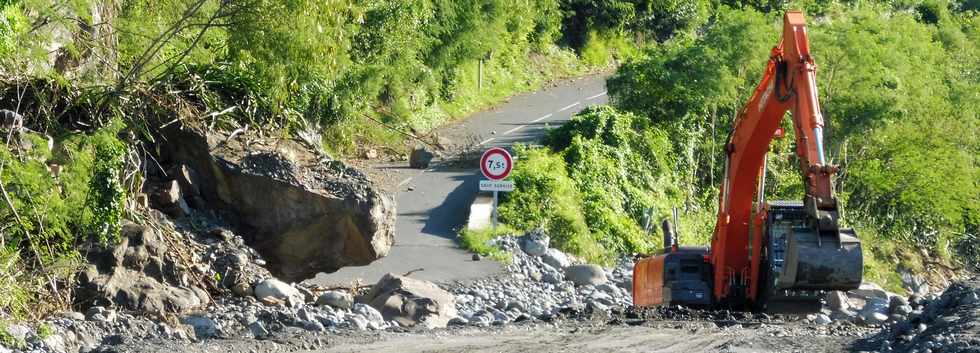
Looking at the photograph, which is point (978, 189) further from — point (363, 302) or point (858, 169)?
point (363, 302)

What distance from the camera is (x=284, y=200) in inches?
856

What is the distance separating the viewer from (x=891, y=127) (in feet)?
135

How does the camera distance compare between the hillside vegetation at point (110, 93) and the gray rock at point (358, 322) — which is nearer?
the hillside vegetation at point (110, 93)

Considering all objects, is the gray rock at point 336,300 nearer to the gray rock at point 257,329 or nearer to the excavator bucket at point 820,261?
the gray rock at point 257,329

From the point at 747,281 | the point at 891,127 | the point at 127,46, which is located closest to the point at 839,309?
the point at 747,281

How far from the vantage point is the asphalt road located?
24781mm

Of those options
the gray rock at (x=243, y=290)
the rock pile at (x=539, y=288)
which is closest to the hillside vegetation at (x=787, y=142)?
the rock pile at (x=539, y=288)

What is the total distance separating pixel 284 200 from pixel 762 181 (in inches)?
280

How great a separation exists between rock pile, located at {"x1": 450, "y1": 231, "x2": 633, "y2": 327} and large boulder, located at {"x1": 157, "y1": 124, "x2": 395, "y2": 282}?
201 centimetres

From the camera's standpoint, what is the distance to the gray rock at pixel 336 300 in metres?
20.8

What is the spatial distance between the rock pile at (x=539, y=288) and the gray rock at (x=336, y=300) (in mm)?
1661

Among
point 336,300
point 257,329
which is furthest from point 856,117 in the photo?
point 257,329

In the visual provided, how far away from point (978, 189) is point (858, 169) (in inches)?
142

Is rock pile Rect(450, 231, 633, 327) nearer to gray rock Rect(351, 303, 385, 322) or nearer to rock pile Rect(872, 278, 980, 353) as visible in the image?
gray rock Rect(351, 303, 385, 322)
